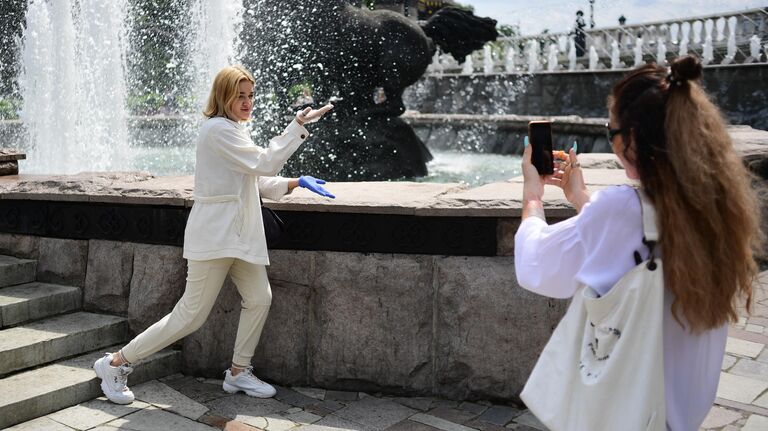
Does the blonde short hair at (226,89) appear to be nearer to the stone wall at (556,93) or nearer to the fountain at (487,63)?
the stone wall at (556,93)

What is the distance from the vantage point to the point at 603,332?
6.17ft

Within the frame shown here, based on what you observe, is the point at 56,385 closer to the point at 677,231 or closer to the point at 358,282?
the point at 358,282

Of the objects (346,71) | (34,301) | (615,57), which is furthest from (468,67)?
(34,301)

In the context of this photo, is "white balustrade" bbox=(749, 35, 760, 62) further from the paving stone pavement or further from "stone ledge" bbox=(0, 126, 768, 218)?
the paving stone pavement

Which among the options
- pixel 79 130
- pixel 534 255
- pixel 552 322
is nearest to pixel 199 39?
pixel 79 130

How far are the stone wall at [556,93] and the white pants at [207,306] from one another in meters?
14.6

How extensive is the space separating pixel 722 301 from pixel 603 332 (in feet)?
0.92

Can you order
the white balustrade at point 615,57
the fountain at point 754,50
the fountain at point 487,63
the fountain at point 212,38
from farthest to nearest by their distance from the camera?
the fountain at point 487,63 < the white balustrade at point 615,57 < the fountain at point 754,50 < the fountain at point 212,38

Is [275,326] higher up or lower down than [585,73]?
lower down

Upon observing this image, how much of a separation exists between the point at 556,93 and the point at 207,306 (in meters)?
18.2

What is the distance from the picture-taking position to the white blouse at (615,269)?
1.89 meters

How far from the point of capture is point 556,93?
2088 centimetres

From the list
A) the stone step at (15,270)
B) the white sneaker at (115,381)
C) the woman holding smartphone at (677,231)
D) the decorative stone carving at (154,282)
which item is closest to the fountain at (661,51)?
the decorative stone carving at (154,282)

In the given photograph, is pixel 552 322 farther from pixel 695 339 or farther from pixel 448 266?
pixel 695 339
